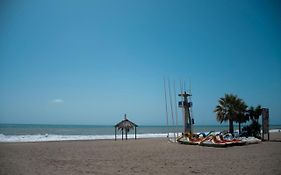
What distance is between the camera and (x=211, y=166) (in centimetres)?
1091

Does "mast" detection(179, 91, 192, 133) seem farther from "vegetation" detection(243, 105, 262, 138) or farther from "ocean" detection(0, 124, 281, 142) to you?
"vegetation" detection(243, 105, 262, 138)

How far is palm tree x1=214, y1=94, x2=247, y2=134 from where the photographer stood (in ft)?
99.8

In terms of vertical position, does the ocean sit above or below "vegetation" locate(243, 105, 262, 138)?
below

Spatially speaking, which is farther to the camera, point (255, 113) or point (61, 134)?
point (61, 134)

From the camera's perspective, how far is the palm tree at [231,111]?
1197 inches

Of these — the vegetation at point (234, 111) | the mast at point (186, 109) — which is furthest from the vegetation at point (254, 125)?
the mast at point (186, 109)

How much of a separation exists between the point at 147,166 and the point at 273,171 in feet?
15.7

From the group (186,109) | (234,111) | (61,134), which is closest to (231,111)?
(234,111)

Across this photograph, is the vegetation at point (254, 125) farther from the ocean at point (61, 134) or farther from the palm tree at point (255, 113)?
the ocean at point (61, 134)

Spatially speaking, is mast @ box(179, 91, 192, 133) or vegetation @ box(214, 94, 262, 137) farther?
vegetation @ box(214, 94, 262, 137)

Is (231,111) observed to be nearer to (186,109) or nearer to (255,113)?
(255,113)

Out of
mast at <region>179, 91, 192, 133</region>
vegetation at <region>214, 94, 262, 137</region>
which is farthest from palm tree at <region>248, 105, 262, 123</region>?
mast at <region>179, 91, 192, 133</region>

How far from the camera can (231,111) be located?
30672 mm

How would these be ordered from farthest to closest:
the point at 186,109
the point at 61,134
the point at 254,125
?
the point at 61,134
the point at 254,125
the point at 186,109
